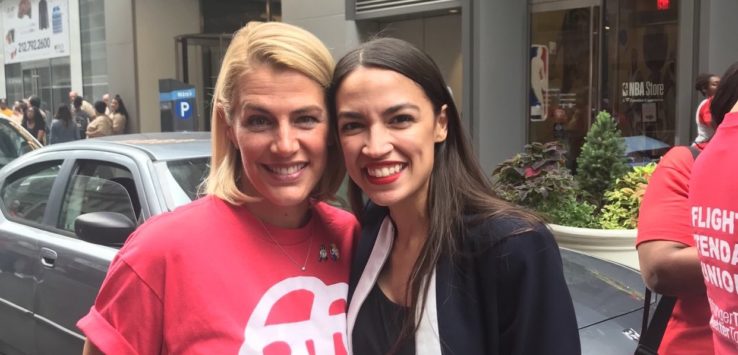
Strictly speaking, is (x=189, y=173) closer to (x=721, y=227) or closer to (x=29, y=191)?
(x=29, y=191)

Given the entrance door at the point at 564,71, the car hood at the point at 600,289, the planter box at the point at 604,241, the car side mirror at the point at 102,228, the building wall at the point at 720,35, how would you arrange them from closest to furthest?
the car hood at the point at 600,289 < the car side mirror at the point at 102,228 < the planter box at the point at 604,241 < the building wall at the point at 720,35 < the entrance door at the point at 564,71

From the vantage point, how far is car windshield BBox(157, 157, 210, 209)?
371cm

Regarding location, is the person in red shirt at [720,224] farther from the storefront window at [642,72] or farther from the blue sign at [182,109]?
the blue sign at [182,109]

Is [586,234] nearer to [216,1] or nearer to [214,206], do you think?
[214,206]

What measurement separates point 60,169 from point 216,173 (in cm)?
288

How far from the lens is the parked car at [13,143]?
912 cm

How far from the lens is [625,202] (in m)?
5.81

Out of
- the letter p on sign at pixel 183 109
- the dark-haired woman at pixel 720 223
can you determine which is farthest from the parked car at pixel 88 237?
the letter p on sign at pixel 183 109

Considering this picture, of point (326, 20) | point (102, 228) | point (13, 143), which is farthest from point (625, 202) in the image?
point (13, 143)

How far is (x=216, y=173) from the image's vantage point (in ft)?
6.54

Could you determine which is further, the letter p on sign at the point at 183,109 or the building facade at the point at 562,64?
the letter p on sign at the point at 183,109

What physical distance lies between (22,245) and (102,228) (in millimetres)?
1369

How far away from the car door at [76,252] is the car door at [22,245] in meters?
0.13

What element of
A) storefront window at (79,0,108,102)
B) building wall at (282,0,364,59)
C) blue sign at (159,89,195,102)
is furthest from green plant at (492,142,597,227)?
storefront window at (79,0,108,102)
